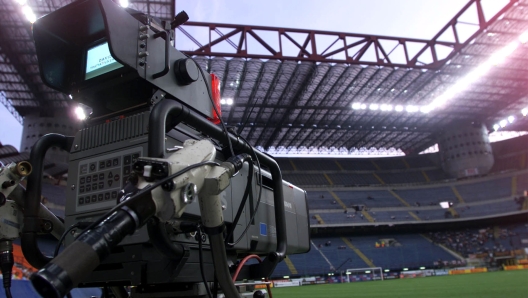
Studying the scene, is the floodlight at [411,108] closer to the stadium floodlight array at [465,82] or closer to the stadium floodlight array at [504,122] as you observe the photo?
the stadium floodlight array at [465,82]

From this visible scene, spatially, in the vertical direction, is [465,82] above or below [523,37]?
below

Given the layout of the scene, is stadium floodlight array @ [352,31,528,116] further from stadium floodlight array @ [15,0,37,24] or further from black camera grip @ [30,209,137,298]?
black camera grip @ [30,209,137,298]

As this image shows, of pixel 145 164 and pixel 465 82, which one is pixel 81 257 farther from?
pixel 465 82

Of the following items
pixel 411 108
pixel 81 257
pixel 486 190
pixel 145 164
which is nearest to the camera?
pixel 81 257

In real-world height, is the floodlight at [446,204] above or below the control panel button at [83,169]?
above

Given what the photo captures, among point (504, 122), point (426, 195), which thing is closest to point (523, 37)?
point (504, 122)

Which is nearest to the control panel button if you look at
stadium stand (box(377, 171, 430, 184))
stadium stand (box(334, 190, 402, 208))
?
stadium stand (box(334, 190, 402, 208))

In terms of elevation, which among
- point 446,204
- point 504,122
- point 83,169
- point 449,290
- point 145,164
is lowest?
point 449,290

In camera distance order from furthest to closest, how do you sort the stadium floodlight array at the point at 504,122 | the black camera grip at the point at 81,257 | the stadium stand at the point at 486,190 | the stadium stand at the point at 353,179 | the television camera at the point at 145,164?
the stadium stand at the point at 353,179 < the stadium floodlight array at the point at 504,122 < the stadium stand at the point at 486,190 < the television camera at the point at 145,164 < the black camera grip at the point at 81,257

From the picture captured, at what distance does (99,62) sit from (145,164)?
888 millimetres

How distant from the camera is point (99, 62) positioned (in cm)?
155

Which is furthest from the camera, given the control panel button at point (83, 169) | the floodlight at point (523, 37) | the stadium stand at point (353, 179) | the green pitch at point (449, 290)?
the stadium stand at point (353, 179)

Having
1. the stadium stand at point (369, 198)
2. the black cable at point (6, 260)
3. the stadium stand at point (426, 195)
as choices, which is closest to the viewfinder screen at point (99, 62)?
the black cable at point (6, 260)

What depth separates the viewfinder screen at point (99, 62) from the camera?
1488 millimetres
